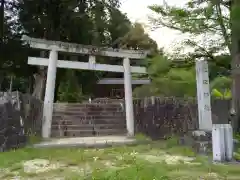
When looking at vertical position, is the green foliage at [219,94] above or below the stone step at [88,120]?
above

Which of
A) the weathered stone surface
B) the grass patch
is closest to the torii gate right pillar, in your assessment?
the grass patch

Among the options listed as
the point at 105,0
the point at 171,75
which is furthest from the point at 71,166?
the point at 105,0

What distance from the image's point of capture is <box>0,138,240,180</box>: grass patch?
4.49 m

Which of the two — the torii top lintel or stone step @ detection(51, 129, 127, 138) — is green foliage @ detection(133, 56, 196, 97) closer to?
the torii top lintel

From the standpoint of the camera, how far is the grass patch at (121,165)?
449cm

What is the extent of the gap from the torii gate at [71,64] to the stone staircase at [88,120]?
3.92ft

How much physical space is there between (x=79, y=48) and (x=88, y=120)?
3.24 metres

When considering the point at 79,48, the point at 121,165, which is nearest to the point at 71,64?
the point at 79,48

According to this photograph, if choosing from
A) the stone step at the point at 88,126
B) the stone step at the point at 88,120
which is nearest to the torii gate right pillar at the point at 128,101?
the stone step at the point at 88,126

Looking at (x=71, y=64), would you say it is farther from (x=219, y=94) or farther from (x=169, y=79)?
(x=219, y=94)

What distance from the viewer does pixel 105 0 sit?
14625 millimetres

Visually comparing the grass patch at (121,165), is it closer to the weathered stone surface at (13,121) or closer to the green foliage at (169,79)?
the weathered stone surface at (13,121)

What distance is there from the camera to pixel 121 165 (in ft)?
18.3

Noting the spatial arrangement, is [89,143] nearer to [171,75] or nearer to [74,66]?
[74,66]
